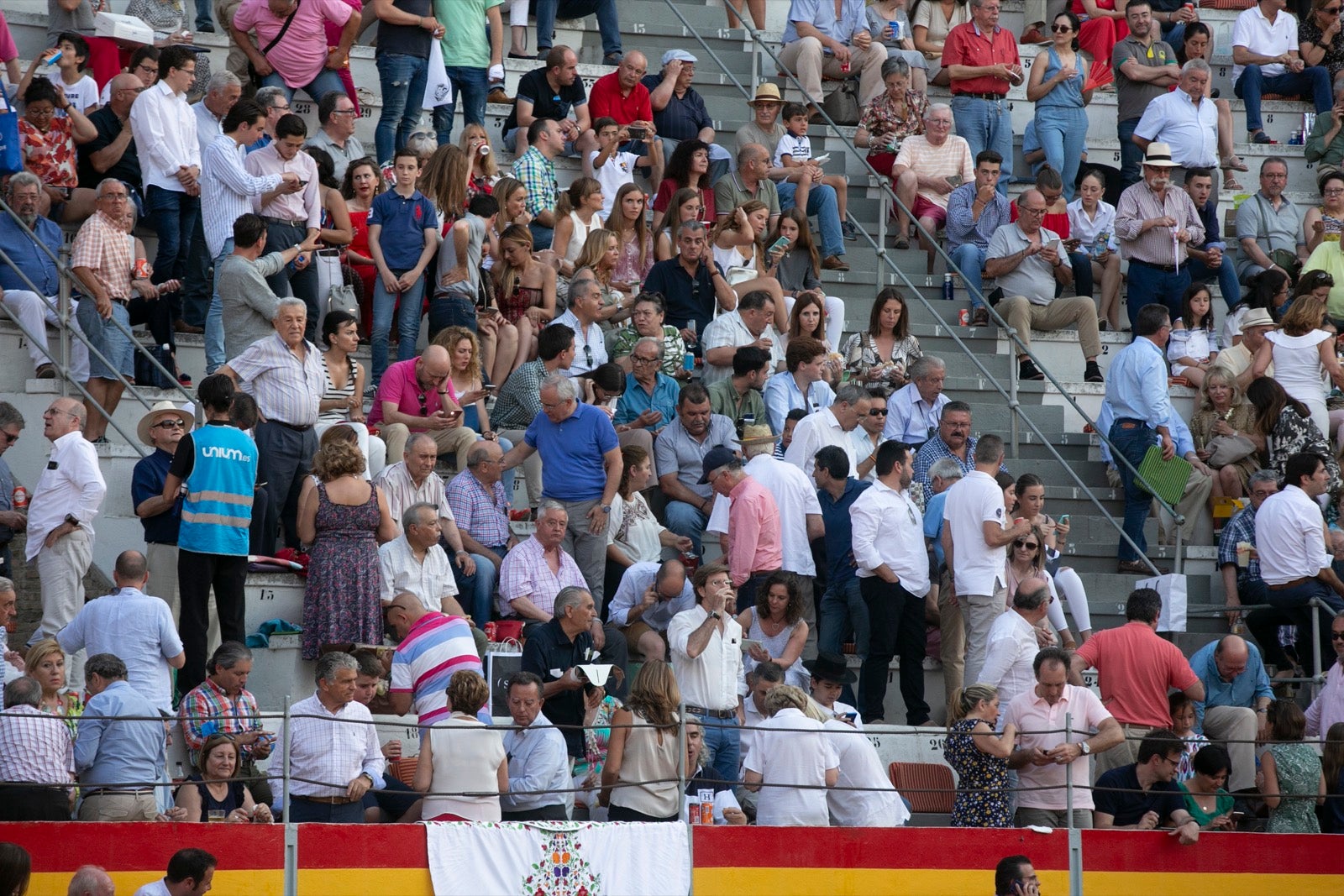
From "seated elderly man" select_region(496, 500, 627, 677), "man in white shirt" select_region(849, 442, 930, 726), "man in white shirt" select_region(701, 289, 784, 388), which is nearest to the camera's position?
"seated elderly man" select_region(496, 500, 627, 677)

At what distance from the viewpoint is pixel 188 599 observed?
10500 mm

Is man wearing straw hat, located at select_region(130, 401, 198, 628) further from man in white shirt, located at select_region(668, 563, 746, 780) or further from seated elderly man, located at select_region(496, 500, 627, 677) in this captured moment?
man in white shirt, located at select_region(668, 563, 746, 780)

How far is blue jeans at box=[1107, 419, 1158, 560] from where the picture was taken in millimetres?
13734

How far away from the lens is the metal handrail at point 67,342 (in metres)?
12.0

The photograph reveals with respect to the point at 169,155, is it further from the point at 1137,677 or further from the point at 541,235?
the point at 1137,677

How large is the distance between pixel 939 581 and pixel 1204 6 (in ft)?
30.2

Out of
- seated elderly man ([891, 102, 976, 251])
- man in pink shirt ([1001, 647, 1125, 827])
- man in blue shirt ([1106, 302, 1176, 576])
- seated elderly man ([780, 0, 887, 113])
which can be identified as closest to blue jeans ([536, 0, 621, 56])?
seated elderly man ([780, 0, 887, 113])

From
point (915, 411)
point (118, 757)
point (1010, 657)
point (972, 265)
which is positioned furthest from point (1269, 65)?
point (118, 757)

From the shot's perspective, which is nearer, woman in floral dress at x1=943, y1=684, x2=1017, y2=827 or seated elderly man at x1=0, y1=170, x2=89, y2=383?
woman in floral dress at x1=943, y1=684, x2=1017, y2=827

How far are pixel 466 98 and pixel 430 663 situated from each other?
6.55 metres

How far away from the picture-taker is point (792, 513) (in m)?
12.0

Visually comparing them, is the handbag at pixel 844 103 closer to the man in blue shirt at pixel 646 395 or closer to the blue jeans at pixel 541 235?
the blue jeans at pixel 541 235

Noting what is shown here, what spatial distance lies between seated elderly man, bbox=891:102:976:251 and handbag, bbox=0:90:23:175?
6598mm

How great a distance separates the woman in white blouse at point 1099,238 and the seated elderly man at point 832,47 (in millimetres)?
1944
